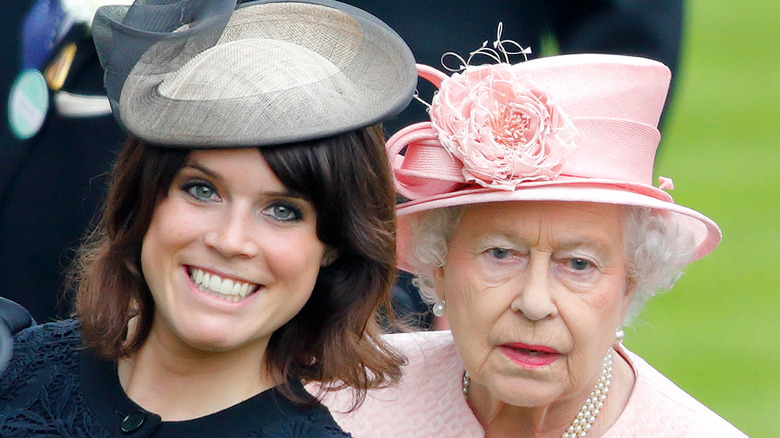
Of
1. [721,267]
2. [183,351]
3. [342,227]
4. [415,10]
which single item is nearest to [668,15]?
[415,10]

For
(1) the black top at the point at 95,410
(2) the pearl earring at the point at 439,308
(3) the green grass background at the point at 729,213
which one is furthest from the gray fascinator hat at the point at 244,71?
(3) the green grass background at the point at 729,213

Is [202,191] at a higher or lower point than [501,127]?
higher

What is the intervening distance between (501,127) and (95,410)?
1046 millimetres

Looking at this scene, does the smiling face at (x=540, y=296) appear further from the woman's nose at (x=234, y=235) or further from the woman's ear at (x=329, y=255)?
the woman's nose at (x=234, y=235)

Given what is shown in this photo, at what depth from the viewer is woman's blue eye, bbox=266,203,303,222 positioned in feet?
8.39

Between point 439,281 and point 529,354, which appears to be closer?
point 529,354

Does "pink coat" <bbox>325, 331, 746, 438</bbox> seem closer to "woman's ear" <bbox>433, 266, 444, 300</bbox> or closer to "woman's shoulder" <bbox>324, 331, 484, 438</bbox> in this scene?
"woman's shoulder" <bbox>324, 331, 484, 438</bbox>

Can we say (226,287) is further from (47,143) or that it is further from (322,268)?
(47,143)

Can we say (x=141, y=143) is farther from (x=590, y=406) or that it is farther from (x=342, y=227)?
(x=590, y=406)

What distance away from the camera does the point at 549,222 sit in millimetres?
3033

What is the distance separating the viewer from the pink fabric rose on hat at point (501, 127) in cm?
300

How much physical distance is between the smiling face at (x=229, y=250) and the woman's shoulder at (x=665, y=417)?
989 millimetres

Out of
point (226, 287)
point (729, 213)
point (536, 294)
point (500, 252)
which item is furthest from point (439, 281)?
point (729, 213)

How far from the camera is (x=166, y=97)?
257 centimetres
